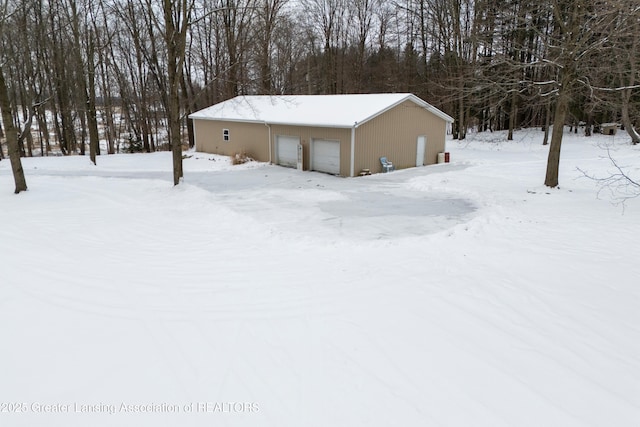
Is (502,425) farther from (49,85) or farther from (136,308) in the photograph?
(49,85)

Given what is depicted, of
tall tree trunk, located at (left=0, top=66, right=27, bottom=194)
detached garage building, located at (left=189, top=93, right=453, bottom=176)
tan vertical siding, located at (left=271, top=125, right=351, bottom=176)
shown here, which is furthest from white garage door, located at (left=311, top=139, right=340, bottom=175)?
tall tree trunk, located at (left=0, top=66, right=27, bottom=194)

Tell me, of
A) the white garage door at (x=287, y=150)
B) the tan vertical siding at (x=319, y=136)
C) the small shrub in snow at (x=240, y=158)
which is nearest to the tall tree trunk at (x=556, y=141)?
the tan vertical siding at (x=319, y=136)

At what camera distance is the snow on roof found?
53.7 feet

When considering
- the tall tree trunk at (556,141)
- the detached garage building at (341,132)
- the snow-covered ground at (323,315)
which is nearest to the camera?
the snow-covered ground at (323,315)

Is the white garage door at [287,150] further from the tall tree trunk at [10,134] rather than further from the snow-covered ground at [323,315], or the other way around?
the tall tree trunk at [10,134]

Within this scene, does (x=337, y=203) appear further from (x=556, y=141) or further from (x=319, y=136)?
(x=556, y=141)

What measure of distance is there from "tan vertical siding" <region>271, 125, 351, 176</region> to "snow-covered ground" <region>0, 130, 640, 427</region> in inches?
223

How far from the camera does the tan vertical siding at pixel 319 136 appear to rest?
1598 centimetres

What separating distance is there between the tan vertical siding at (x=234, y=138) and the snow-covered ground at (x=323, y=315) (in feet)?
32.3

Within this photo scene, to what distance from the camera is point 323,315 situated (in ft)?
16.3

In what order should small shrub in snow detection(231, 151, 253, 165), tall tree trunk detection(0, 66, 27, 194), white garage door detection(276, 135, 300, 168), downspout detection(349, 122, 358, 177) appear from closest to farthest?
tall tree trunk detection(0, 66, 27, 194)
downspout detection(349, 122, 358, 177)
white garage door detection(276, 135, 300, 168)
small shrub in snow detection(231, 151, 253, 165)

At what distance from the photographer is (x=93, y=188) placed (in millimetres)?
13805

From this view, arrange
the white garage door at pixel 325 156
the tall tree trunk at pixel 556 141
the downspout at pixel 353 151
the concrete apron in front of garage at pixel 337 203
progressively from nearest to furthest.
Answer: the concrete apron in front of garage at pixel 337 203, the tall tree trunk at pixel 556 141, the downspout at pixel 353 151, the white garage door at pixel 325 156

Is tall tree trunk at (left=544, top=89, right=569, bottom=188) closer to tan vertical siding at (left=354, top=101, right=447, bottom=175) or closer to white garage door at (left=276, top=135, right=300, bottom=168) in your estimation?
tan vertical siding at (left=354, top=101, right=447, bottom=175)
